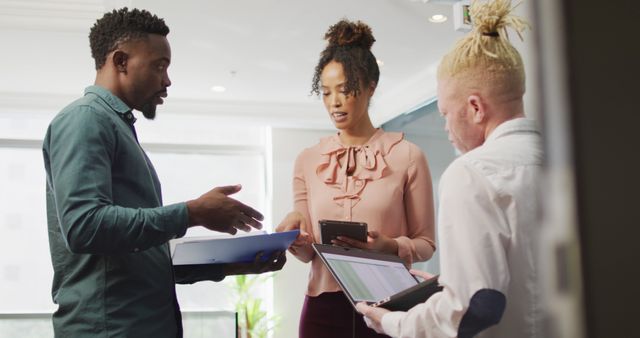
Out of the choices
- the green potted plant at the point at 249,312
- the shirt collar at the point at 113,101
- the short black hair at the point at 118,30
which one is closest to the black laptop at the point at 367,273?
the shirt collar at the point at 113,101

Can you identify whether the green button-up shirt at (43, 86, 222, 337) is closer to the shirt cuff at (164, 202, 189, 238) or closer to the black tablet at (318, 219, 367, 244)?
the shirt cuff at (164, 202, 189, 238)

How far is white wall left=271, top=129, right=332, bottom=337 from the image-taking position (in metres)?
7.21

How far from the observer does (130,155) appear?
1396 mm

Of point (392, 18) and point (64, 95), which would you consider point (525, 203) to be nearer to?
point (392, 18)

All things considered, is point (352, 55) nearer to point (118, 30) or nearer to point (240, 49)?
point (118, 30)

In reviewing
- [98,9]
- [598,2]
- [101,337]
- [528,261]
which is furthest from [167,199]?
[598,2]

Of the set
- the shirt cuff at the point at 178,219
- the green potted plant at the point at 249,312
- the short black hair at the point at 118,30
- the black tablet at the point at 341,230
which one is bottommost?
the green potted plant at the point at 249,312

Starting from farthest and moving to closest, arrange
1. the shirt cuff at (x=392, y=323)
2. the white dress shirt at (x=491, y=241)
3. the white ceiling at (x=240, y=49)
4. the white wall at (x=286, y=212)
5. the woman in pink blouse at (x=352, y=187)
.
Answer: the white wall at (x=286, y=212), the white ceiling at (x=240, y=49), the woman in pink blouse at (x=352, y=187), the shirt cuff at (x=392, y=323), the white dress shirt at (x=491, y=241)

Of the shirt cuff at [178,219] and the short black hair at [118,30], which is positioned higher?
the short black hair at [118,30]

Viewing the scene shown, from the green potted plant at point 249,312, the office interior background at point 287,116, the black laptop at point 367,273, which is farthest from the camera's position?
the green potted plant at point 249,312

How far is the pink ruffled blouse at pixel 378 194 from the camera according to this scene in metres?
1.74

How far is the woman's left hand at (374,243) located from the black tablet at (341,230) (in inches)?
0.4

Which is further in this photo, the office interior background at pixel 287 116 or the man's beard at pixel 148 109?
the man's beard at pixel 148 109

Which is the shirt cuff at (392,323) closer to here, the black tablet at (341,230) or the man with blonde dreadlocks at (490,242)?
the man with blonde dreadlocks at (490,242)
